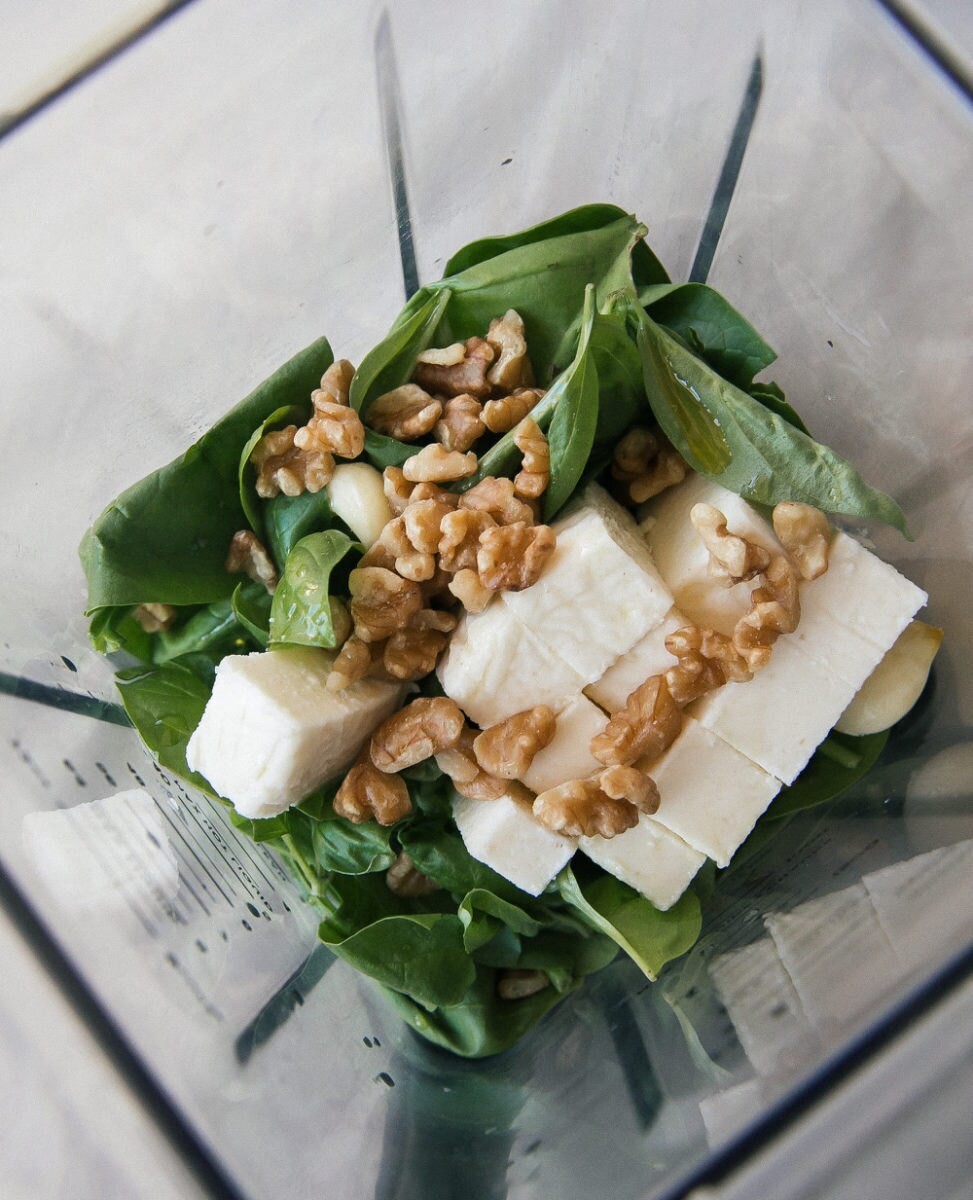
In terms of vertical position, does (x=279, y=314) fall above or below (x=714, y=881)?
above

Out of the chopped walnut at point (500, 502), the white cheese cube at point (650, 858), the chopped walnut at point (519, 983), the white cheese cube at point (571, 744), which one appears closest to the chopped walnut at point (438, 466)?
the chopped walnut at point (500, 502)

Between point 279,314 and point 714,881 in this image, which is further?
point 279,314

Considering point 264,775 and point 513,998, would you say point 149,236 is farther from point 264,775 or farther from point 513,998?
point 513,998

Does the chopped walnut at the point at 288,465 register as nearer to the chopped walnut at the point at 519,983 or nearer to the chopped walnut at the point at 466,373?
the chopped walnut at the point at 466,373

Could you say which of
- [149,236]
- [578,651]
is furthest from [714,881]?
[149,236]

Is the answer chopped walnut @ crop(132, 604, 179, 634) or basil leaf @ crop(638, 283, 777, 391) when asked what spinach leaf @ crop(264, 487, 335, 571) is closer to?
chopped walnut @ crop(132, 604, 179, 634)

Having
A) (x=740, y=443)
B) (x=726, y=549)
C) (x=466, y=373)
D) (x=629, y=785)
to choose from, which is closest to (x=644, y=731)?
(x=629, y=785)
